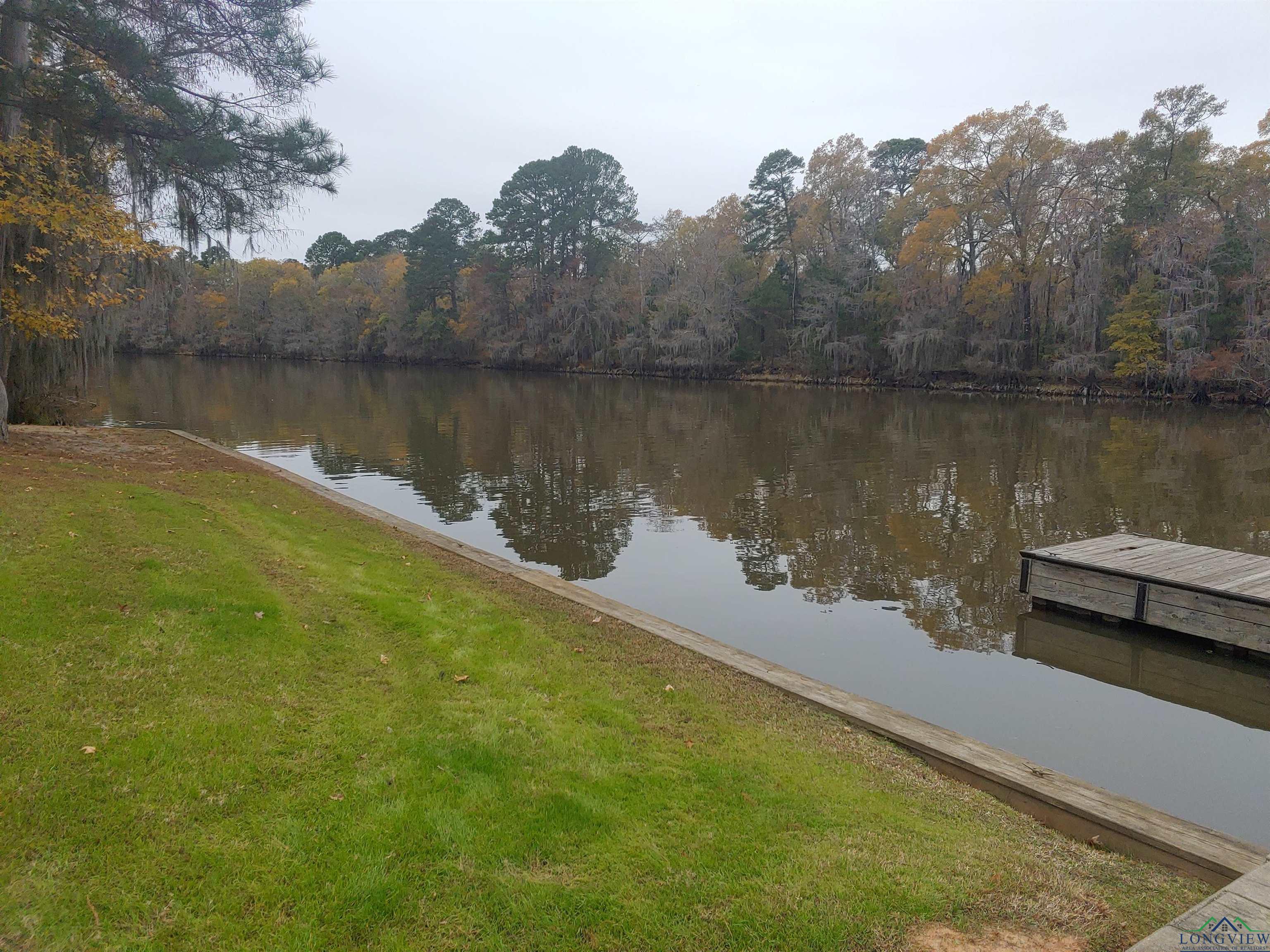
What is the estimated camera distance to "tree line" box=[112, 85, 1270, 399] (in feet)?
130

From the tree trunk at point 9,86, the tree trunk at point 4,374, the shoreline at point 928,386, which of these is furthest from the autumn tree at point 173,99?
the shoreline at point 928,386

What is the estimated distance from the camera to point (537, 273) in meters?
69.8

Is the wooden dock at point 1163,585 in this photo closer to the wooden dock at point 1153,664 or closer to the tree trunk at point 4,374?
the wooden dock at point 1153,664

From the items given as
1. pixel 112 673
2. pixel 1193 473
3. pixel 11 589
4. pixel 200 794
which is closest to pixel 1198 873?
pixel 200 794

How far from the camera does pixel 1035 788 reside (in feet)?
15.8

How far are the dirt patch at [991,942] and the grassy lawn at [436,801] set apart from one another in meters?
0.06

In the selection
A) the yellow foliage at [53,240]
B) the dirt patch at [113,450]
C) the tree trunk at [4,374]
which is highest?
the yellow foliage at [53,240]

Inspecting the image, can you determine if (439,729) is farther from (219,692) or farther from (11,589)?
(11,589)

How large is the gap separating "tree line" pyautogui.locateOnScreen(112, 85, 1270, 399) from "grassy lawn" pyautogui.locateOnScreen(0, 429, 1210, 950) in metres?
10.8

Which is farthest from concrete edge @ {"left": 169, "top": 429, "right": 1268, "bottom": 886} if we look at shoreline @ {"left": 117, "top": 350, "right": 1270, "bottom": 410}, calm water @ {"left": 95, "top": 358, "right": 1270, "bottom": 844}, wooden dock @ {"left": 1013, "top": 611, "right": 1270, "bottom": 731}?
shoreline @ {"left": 117, "top": 350, "right": 1270, "bottom": 410}

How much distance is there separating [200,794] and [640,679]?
3179mm

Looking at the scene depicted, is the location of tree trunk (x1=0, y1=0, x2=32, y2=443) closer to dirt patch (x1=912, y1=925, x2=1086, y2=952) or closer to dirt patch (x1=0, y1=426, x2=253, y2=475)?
dirt patch (x1=0, y1=426, x2=253, y2=475)

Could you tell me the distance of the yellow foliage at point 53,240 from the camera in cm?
1059

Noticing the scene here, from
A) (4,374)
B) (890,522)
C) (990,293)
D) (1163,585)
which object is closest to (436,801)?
(1163,585)
